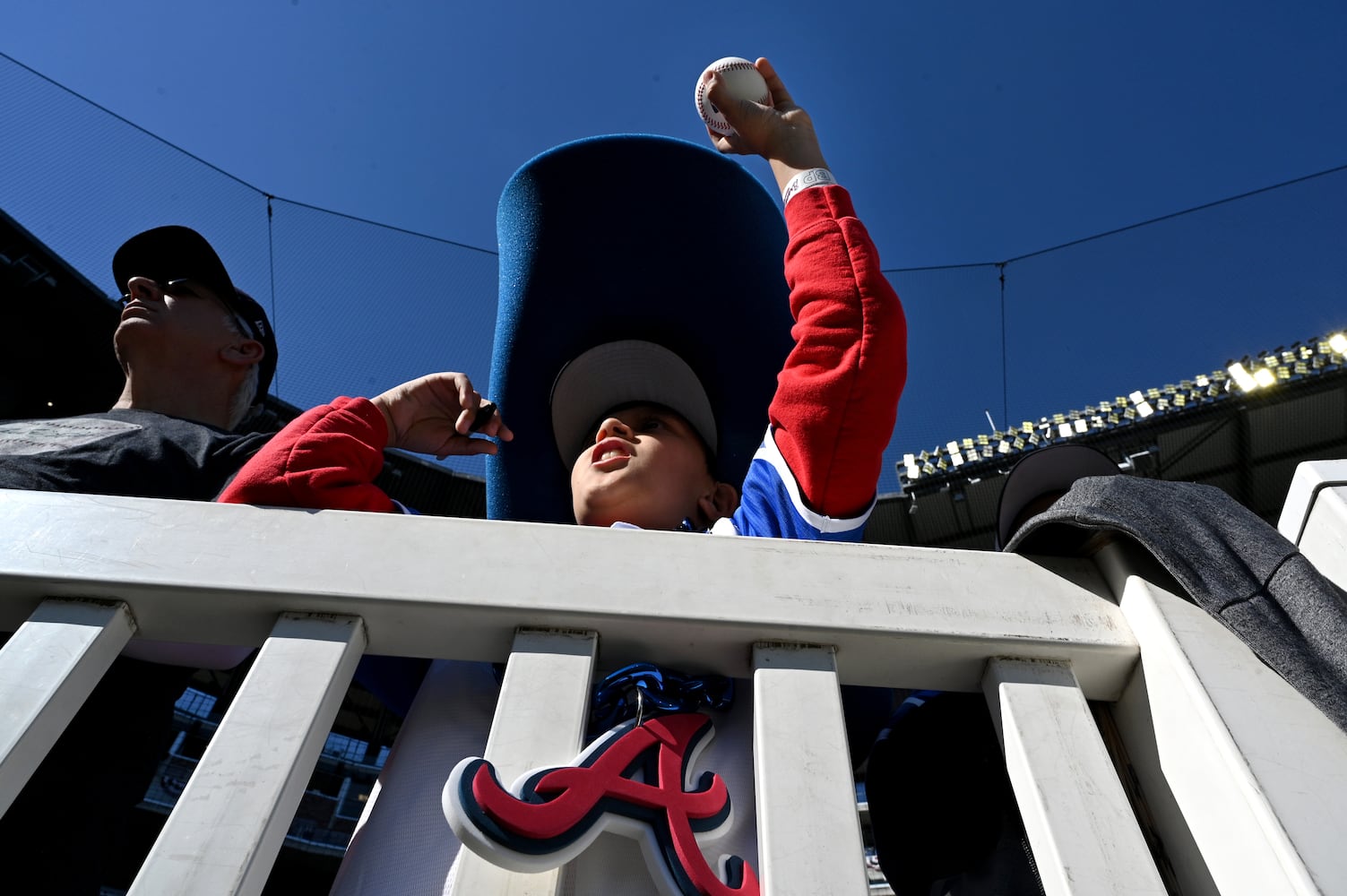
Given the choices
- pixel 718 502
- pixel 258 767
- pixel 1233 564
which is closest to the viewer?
pixel 258 767

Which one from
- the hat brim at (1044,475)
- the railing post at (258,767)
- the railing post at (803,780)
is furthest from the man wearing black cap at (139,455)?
the hat brim at (1044,475)

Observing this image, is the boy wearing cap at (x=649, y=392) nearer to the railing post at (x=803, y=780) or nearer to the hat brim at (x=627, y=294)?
the hat brim at (x=627, y=294)

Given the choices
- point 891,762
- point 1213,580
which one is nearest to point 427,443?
point 891,762

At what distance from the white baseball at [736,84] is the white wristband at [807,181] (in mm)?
192

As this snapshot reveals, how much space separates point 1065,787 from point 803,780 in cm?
16

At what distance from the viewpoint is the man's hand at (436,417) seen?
1.23 metres

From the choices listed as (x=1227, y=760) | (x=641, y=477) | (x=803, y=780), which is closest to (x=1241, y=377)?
(x=641, y=477)

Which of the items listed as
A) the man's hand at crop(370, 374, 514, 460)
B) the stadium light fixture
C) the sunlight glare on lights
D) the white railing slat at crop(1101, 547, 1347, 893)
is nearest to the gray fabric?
the white railing slat at crop(1101, 547, 1347, 893)

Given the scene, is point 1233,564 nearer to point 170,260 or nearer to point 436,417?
point 436,417

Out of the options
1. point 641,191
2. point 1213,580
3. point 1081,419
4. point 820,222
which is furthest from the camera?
point 1081,419

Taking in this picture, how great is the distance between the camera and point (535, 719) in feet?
1.86

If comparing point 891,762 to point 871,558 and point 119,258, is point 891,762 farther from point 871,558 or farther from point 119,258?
point 119,258

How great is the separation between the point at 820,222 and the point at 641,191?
0.49 meters

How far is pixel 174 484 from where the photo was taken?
4.05ft
